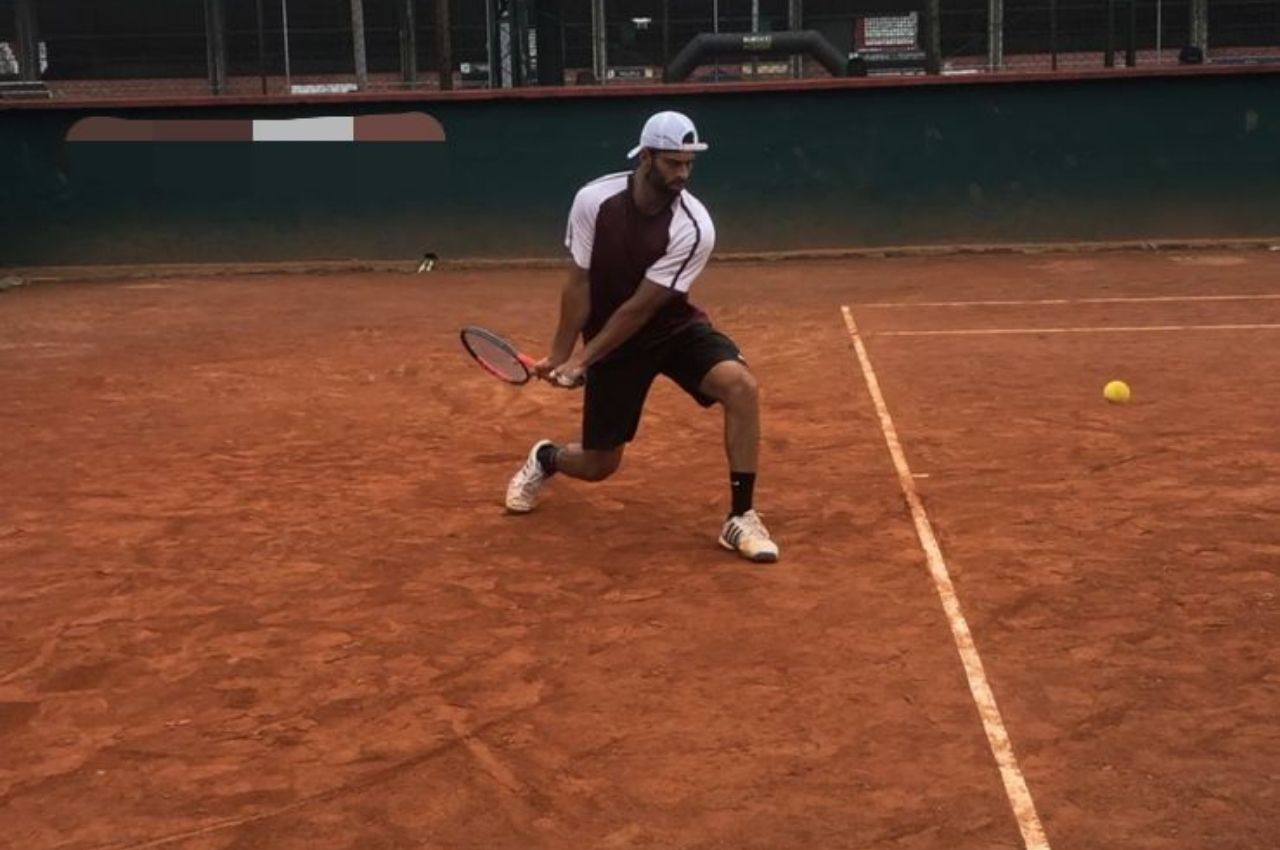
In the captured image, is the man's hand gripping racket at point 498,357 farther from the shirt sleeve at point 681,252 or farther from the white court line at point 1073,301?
the white court line at point 1073,301

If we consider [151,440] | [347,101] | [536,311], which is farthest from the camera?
[347,101]

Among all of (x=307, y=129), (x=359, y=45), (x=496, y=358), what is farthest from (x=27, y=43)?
(x=496, y=358)

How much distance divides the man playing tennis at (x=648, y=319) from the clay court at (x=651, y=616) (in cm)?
43

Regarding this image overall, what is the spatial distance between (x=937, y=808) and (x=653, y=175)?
2.84 m

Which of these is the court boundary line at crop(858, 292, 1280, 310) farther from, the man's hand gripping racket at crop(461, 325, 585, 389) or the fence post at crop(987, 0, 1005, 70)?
the fence post at crop(987, 0, 1005, 70)

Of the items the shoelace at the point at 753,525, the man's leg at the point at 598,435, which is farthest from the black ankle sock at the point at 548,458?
the shoelace at the point at 753,525

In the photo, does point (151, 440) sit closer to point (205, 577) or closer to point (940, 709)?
point (205, 577)

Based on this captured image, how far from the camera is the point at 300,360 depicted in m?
11.0

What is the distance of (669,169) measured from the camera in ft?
19.4

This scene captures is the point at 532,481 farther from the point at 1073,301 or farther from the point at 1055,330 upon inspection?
the point at 1073,301

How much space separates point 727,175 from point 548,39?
4088mm

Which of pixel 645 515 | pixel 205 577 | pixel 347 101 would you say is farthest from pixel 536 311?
pixel 205 577

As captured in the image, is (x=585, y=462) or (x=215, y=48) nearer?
(x=585, y=462)

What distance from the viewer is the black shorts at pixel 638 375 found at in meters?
6.32
